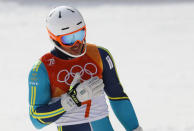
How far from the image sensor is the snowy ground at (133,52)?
24.6 feet

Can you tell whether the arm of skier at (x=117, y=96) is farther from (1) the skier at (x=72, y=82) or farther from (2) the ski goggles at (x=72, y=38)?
(2) the ski goggles at (x=72, y=38)

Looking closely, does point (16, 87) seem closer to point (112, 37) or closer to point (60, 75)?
point (60, 75)

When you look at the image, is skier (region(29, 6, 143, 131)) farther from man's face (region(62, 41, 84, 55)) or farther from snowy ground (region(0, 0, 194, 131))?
snowy ground (region(0, 0, 194, 131))

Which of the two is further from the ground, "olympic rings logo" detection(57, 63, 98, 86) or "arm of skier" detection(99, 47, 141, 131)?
"olympic rings logo" detection(57, 63, 98, 86)

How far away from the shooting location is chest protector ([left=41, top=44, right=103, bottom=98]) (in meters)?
3.34

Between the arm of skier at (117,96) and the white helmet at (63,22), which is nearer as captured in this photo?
the white helmet at (63,22)

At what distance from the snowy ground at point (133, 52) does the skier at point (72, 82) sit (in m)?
3.03

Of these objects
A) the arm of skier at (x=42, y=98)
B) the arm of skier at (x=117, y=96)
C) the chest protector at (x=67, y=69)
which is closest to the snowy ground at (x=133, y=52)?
the arm of skier at (x=117, y=96)

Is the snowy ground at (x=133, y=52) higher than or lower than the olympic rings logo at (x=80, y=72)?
lower

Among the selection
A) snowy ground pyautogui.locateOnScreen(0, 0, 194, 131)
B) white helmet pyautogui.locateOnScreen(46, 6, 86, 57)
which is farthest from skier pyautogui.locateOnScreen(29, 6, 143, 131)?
snowy ground pyautogui.locateOnScreen(0, 0, 194, 131)

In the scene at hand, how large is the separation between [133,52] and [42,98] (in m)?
10.4

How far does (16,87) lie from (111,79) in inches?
251

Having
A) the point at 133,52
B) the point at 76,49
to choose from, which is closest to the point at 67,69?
the point at 76,49

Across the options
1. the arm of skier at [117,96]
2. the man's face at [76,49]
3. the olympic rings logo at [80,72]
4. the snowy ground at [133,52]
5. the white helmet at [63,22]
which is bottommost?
the snowy ground at [133,52]
